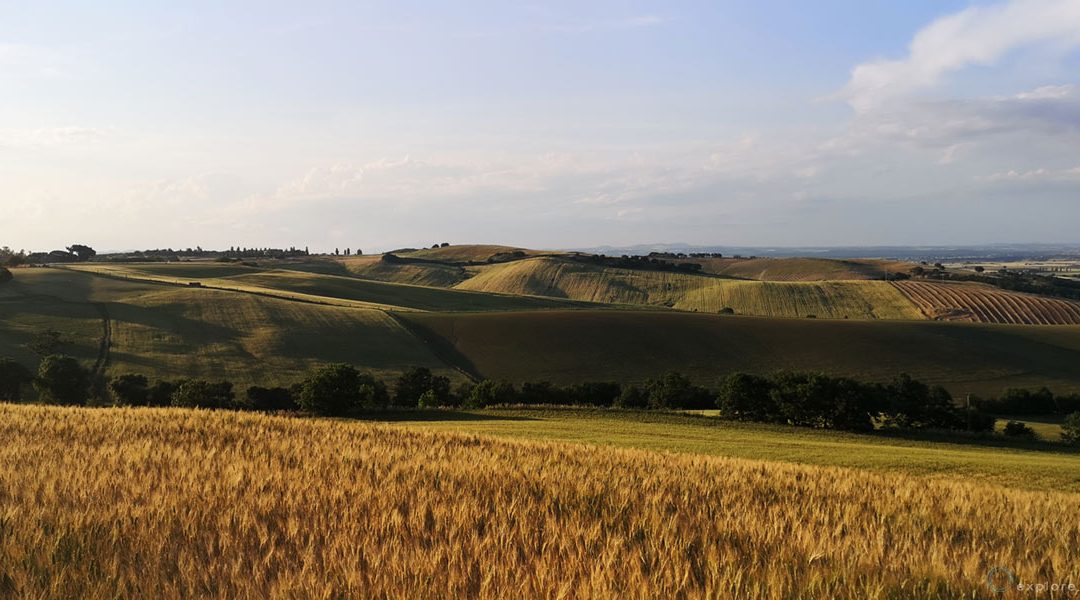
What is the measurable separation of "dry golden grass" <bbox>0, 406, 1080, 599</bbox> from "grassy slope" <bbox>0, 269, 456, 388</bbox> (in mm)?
44094

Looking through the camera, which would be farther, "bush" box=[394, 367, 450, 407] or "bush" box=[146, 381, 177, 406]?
"bush" box=[394, 367, 450, 407]

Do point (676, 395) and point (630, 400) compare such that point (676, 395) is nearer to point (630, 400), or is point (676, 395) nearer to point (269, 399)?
point (630, 400)

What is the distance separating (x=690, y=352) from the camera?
63875 millimetres

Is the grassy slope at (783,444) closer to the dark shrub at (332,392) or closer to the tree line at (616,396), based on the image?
the tree line at (616,396)

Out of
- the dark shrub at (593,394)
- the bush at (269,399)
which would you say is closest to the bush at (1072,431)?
the dark shrub at (593,394)

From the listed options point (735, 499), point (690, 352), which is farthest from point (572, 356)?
point (735, 499)

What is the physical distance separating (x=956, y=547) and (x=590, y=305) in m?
99.1

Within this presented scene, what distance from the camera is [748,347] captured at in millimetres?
65438

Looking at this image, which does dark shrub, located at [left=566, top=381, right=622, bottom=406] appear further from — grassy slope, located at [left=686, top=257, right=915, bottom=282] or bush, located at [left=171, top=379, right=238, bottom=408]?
grassy slope, located at [left=686, top=257, right=915, bottom=282]

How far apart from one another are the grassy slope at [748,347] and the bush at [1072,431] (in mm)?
18979

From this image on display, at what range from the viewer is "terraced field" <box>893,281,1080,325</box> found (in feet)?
294

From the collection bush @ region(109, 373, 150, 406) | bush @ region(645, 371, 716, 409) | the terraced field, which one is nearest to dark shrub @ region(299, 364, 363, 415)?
bush @ region(109, 373, 150, 406)

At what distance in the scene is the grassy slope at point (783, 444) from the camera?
62.0ft

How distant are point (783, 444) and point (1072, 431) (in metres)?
21.5
